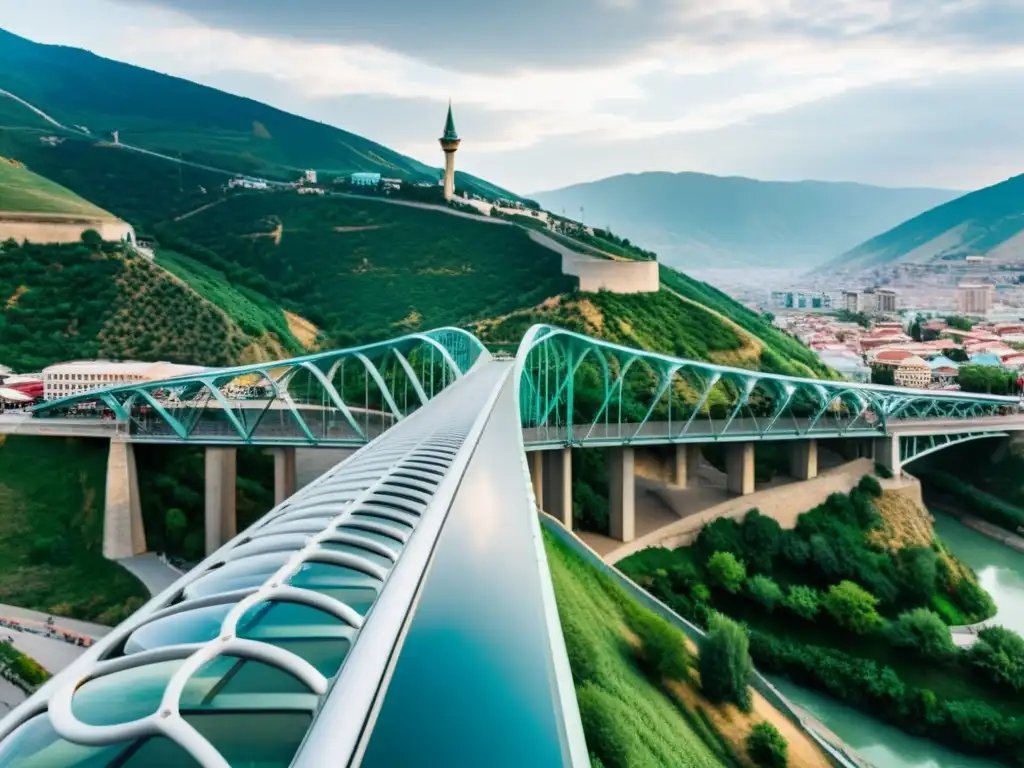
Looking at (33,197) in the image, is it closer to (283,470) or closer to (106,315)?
(106,315)

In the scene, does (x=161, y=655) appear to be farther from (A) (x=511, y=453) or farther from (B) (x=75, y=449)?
(B) (x=75, y=449)

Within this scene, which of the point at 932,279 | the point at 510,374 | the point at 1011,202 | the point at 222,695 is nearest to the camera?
the point at 222,695

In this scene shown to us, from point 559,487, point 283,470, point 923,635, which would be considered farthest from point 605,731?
point 283,470

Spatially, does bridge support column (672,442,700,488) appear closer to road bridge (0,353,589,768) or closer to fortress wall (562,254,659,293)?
fortress wall (562,254,659,293)

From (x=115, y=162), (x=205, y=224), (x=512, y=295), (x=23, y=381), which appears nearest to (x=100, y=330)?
(x=23, y=381)

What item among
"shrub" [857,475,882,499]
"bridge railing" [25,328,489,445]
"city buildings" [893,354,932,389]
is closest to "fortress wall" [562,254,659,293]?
"city buildings" [893,354,932,389]
